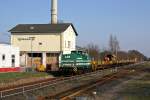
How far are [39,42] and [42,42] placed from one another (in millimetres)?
561

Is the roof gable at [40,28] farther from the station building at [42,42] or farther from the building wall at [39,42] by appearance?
the building wall at [39,42]

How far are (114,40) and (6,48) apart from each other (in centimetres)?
7955

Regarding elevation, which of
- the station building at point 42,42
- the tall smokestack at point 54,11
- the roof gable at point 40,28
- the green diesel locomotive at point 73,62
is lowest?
the green diesel locomotive at point 73,62

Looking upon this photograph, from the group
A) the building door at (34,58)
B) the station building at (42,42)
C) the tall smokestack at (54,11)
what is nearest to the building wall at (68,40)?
the station building at (42,42)

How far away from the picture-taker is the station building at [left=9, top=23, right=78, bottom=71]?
7000 centimetres

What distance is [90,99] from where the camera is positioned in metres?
20.6

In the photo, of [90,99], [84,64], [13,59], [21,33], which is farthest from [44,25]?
[90,99]

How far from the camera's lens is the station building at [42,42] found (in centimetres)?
7000

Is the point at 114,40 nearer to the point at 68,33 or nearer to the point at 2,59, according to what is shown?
the point at 68,33

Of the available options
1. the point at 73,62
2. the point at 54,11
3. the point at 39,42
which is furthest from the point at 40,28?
the point at 73,62

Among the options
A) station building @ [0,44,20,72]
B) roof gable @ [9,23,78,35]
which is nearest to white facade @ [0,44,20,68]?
station building @ [0,44,20,72]

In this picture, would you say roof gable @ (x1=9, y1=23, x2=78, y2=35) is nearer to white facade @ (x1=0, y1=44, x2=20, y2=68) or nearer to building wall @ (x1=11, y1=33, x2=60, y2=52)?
building wall @ (x1=11, y1=33, x2=60, y2=52)

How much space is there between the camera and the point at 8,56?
179 ft

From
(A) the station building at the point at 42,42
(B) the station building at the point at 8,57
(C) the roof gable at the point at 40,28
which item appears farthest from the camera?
(C) the roof gable at the point at 40,28
